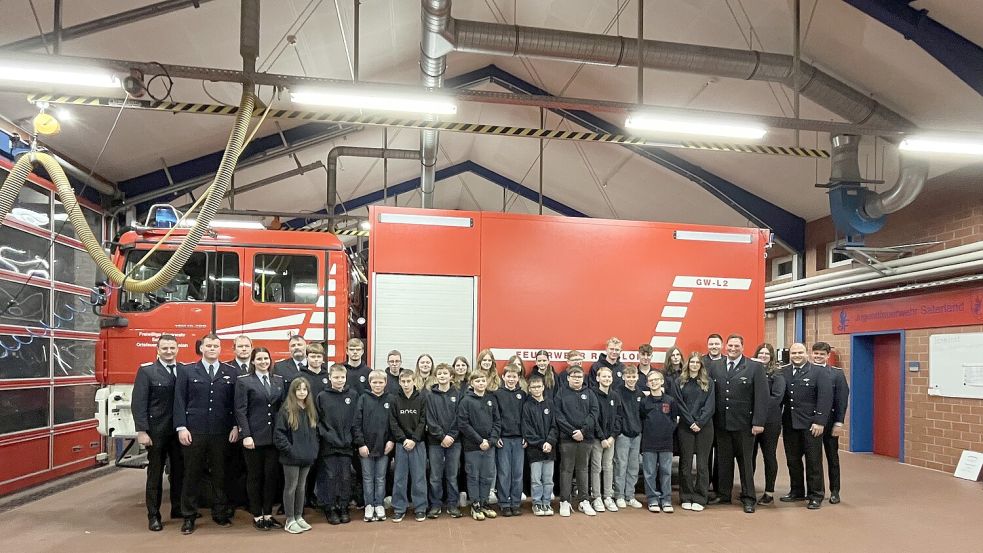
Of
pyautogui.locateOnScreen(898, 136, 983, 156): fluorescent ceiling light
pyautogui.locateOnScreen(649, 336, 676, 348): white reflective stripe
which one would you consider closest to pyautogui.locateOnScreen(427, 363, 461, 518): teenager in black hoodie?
pyautogui.locateOnScreen(649, 336, 676, 348): white reflective stripe

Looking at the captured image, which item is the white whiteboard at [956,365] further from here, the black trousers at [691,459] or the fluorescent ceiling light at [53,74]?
the fluorescent ceiling light at [53,74]

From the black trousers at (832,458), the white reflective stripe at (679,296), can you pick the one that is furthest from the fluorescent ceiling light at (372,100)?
the black trousers at (832,458)

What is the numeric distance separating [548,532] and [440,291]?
2.75 m

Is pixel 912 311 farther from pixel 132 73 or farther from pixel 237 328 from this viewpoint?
pixel 132 73

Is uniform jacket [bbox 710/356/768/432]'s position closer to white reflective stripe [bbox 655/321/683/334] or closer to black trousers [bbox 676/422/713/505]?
black trousers [bbox 676/422/713/505]

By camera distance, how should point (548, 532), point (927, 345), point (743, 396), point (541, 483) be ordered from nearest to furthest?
point (548, 532)
point (541, 483)
point (743, 396)
point (927, 345)

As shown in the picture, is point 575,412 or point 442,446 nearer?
point 442,446

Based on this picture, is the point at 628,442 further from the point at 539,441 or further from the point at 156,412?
the point at 156,412

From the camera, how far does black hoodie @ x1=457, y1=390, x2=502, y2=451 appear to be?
659cm

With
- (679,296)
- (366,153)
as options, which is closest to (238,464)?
(679,296)

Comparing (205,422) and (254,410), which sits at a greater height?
(254,410)

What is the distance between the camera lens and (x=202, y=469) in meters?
6.41

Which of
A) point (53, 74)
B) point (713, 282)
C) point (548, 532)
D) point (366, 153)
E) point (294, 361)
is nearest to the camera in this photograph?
point (53, 74)

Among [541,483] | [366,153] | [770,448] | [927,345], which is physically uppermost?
[366,153]
